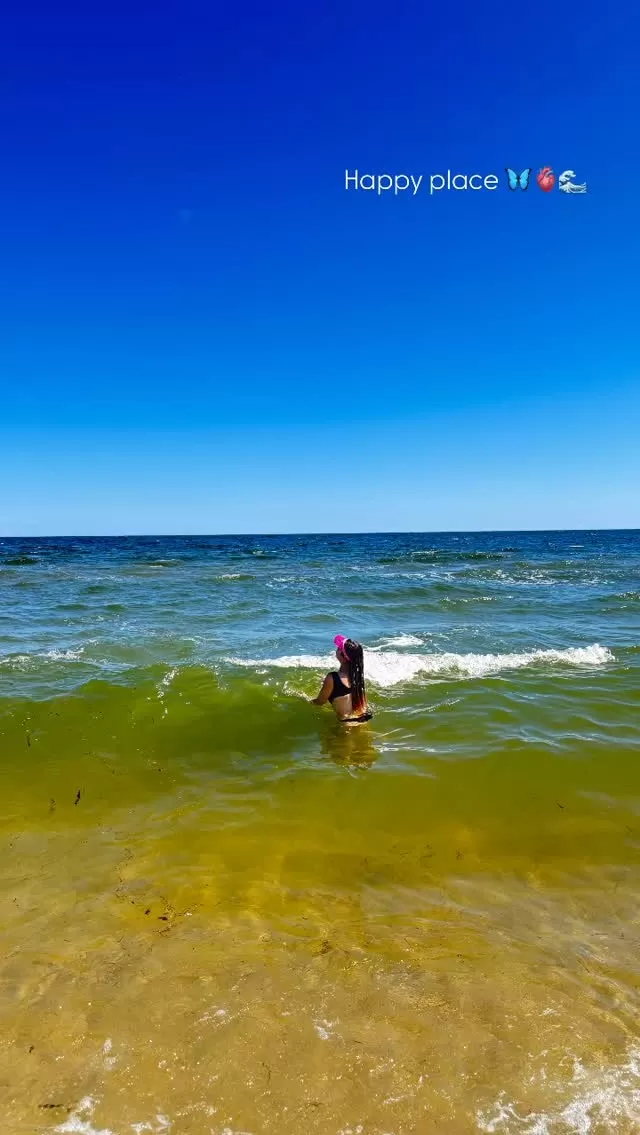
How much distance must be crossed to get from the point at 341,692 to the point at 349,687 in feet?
0.51

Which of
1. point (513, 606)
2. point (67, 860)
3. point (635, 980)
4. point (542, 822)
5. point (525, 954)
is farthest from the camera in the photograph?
point (513, 606)

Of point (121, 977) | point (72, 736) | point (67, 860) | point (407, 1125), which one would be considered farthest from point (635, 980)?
point (72, 736)

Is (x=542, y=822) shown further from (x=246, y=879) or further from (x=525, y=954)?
(x=246, y=879)

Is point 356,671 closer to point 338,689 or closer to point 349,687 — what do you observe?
point 349,687

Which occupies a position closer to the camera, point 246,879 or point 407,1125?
point 407,1125

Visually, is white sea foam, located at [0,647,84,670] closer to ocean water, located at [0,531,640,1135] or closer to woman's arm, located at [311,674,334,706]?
ocean water, located at [0,531,640,1135]

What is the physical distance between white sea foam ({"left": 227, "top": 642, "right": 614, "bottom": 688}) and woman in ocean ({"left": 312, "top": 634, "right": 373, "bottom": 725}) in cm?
219

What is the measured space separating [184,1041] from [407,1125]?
4.12ft

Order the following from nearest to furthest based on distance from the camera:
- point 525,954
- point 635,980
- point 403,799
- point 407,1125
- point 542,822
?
point 407,1125, point 635,980, point 525,954, point 542,822, point 403,799

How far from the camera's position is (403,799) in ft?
21.2

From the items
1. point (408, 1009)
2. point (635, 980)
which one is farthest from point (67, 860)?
point (635, 980)

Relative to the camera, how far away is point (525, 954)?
4.01 m

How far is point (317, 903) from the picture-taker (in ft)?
15.1

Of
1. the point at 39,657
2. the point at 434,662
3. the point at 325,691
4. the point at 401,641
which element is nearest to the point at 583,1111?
the point at 325,691
